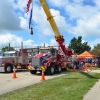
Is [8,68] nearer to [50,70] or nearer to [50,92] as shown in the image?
[50,70]

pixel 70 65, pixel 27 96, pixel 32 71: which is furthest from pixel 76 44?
pixel 27 96

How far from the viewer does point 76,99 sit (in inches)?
351

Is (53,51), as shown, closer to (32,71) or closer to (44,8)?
(32,71)

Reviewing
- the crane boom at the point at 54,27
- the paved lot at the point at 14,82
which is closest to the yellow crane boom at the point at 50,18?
the crane boom at the point at 54,27

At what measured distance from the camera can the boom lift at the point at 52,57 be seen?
22.7m

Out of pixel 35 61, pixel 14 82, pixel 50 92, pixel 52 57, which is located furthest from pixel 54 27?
pixel 50 92

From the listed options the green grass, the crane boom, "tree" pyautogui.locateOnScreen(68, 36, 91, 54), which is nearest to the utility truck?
the crane boom

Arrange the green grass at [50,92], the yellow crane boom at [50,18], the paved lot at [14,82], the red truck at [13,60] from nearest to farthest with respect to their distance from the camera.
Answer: the green grass at [50,92]
the paved lot at [14,82]
the yellow crane boom at [50,18]
the red truck at [13,60]

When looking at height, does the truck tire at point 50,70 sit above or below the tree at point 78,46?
below

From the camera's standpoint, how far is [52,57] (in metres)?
23.8

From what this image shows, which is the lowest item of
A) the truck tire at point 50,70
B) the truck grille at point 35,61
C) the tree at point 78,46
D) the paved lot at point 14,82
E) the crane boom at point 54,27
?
the paved lot at point 14,82

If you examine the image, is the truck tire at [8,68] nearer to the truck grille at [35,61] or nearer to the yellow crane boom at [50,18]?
the truck grille at [35,61]

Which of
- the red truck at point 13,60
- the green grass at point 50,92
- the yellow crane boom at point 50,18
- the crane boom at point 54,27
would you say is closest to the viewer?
the green grass at point 50,92

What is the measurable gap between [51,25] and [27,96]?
684 inches
